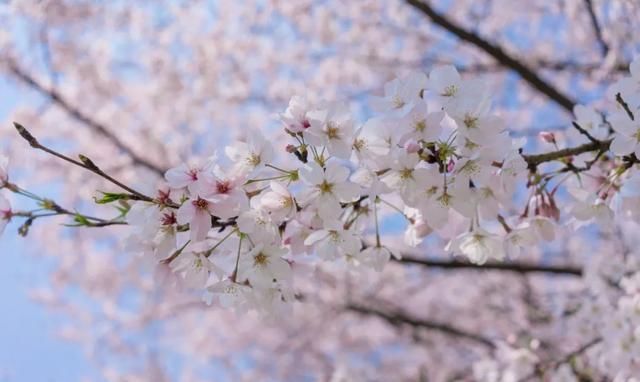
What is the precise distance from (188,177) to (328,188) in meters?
0.29

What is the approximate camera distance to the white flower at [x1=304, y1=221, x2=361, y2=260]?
4.19 ft

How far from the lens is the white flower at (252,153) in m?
1.21

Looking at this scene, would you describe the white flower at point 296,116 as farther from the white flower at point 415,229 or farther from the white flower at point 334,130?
the white flower at point 415,229

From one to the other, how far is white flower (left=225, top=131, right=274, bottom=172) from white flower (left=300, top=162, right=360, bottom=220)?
107 millimetres

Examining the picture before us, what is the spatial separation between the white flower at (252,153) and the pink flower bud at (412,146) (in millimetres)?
286

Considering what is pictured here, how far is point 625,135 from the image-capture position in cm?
120

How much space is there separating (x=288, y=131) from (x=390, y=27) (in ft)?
18.4

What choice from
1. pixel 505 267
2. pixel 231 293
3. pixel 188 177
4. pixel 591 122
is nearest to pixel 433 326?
pixel 505 267

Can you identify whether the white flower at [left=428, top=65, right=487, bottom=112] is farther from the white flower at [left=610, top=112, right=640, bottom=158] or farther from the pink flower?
the pink flower

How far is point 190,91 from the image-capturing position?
786 centimetres

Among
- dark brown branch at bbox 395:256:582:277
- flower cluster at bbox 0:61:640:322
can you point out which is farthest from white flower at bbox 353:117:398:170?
dark brown branch at bbox 395:256:582:277

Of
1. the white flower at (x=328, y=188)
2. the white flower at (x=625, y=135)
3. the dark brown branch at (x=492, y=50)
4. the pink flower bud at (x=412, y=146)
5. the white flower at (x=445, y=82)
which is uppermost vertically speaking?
the dark brown branch at (x=492, y=50)

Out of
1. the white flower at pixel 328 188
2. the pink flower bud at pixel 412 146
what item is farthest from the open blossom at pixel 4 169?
the pink flower bud at pixel 412 146

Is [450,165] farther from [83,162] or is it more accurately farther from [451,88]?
[83,162]
